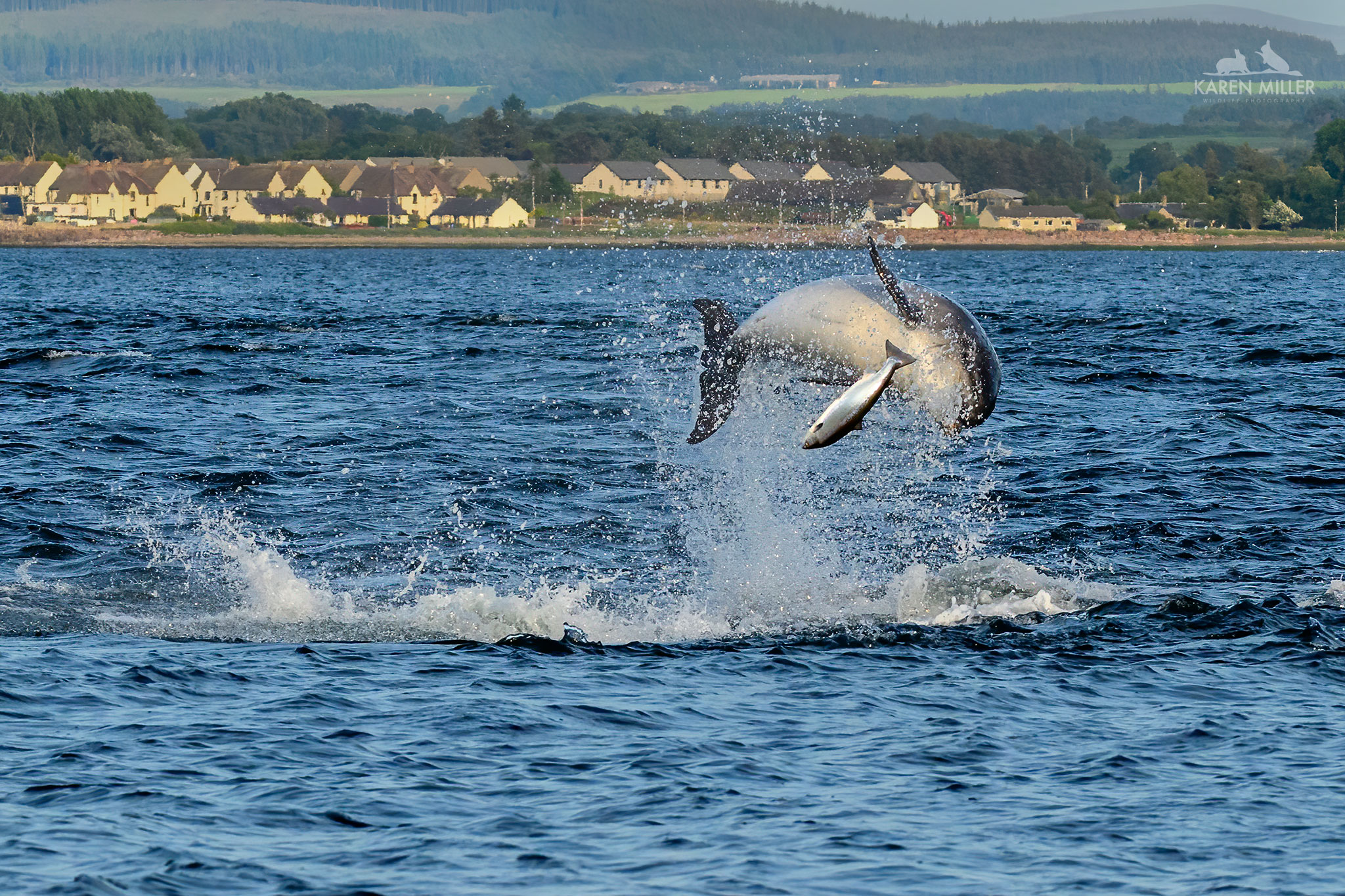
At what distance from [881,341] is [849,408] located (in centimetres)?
204

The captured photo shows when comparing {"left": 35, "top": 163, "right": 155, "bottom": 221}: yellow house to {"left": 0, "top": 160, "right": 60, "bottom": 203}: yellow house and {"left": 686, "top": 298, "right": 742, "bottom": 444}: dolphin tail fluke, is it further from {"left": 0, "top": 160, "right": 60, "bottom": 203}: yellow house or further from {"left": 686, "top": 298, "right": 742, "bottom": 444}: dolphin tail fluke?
{"left": 686, "top": 298, "right": 742, "bottom": 444}: dolphin tail fluke

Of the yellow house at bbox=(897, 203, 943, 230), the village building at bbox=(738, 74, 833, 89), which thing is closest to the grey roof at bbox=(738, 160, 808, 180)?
the yellow house at bbox=(897, 203, 943, 230)

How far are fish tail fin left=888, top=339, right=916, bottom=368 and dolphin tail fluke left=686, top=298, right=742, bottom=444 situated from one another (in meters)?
2.15

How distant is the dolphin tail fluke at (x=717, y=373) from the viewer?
16.6 metres

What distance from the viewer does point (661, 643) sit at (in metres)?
16.5

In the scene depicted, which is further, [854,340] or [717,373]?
[717,373]

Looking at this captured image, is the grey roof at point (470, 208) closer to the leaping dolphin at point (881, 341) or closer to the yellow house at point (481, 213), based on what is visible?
the yellow house at point (481, 213)

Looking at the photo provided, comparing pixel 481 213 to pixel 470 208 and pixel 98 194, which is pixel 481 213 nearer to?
pixel 470 208

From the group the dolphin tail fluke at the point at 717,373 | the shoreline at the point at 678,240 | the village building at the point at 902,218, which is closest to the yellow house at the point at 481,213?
the shoreline at the point at 678,240

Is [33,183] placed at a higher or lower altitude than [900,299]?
higher

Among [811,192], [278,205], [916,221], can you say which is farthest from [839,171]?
[278,205]

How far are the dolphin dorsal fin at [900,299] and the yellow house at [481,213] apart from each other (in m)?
180

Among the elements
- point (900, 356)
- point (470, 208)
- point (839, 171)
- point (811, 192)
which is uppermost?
point (839, 171)

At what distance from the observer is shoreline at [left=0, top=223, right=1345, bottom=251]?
172 meters
